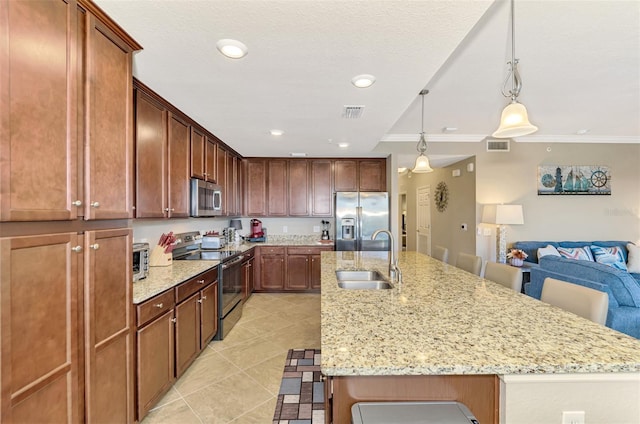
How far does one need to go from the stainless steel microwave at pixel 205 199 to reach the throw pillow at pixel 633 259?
6.20 m

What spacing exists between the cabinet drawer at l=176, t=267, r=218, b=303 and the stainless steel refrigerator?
231 cm

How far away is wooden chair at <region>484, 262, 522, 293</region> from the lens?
2.10 m

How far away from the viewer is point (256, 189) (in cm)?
509

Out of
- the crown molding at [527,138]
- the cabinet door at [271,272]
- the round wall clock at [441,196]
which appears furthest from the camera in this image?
the round wall clock at [441,196]

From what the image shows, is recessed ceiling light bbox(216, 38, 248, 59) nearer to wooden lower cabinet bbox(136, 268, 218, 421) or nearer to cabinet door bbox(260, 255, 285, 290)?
wooden lower cabinet bbox(136, 268, 218, 421)

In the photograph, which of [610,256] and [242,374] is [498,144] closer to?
[610,256]

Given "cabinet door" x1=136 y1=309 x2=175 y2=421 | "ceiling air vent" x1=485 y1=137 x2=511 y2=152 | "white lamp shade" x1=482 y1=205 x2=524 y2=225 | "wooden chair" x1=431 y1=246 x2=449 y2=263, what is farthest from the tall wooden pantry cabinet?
"ceiling air vent" x1=485 y1=137 x2=511 y2=152

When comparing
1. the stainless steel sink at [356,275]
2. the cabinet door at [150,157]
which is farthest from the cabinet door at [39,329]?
the stainless steel sink at [356,275]

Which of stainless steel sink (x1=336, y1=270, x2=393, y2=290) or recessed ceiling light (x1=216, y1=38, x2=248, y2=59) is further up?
recessed ceiling light (x1=216, y1=38, x2=248, y2=59)

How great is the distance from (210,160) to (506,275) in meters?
3.37

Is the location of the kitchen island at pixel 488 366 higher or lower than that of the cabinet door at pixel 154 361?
higher

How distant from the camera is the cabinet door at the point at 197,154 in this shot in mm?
3076

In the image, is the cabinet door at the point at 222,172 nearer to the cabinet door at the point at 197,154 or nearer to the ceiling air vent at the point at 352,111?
the cabinet door at the point at 197,154

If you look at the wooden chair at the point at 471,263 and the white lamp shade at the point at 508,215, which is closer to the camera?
the wooden chair at the point at 471,263
